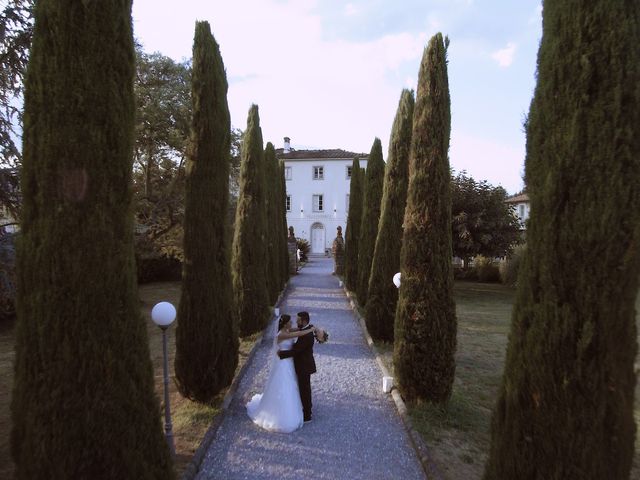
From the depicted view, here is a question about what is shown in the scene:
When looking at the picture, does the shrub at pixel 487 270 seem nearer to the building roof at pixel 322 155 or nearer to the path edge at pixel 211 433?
the building roof at pixel 322 155

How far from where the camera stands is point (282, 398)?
5.87m

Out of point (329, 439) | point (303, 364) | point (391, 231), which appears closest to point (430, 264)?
point (303, 364)

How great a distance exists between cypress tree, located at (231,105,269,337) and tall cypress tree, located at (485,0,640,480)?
800 centimetres

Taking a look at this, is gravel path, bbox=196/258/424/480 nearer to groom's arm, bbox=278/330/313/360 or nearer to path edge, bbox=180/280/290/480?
path edge, bbox=180/280/290/480

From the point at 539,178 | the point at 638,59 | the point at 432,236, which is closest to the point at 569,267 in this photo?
the point at 539,178

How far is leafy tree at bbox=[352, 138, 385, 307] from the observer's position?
12.9 meters

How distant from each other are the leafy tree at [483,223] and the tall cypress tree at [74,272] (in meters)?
17.7

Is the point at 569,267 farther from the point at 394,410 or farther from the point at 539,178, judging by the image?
the point at 394,410

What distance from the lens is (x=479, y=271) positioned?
26.5m

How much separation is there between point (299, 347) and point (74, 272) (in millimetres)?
3621

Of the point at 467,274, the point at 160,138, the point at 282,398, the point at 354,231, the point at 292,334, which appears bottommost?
the point at 467,274

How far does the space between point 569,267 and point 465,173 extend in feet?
64.3

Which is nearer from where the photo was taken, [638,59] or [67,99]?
[638,59]

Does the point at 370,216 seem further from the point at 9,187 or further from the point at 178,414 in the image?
the point at 9,187
